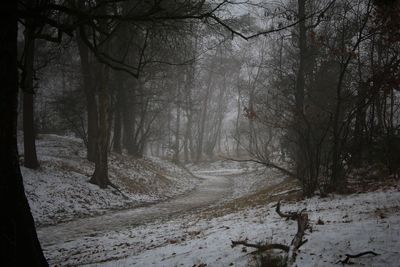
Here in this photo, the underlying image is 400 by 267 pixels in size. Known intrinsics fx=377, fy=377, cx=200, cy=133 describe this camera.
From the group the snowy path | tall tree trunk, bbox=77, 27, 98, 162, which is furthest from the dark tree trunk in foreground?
tall tree trunk, bbox=77, 27, 98, 162

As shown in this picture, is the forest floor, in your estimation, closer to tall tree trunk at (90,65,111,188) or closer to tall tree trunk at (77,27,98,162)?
tall tree trunk at (90,65,111,188)

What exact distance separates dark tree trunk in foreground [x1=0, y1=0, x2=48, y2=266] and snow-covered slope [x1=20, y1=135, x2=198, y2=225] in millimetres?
7581

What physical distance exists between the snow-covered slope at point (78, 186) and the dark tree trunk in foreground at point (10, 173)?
7.58 meters

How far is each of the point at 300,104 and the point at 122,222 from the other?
7.80m

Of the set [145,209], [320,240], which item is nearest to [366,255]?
[320,240]

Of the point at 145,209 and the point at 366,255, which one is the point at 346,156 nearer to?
the point at 366,255

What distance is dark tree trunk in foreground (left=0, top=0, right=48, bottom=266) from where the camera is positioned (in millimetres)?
4441

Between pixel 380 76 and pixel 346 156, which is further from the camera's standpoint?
pixel 346 156

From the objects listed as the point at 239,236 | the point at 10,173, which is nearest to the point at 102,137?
the point at 239,236

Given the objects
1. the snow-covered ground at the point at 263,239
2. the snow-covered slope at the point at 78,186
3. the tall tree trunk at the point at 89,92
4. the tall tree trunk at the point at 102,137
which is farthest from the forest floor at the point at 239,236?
the tall tree trunk at the point at 89,92

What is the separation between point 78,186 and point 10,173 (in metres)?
11.1

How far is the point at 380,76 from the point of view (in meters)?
8.40

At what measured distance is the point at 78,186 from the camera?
15148 millimetres

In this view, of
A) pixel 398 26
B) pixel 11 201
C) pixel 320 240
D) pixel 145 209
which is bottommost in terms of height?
pixel 145 209
